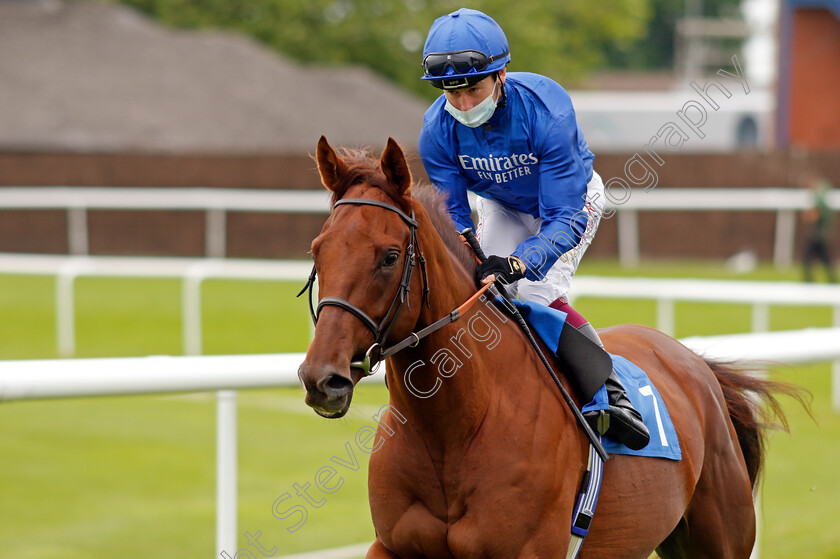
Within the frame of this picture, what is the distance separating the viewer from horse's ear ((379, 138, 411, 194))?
9.46 feet

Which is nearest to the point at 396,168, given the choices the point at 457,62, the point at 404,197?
the point at 404,197

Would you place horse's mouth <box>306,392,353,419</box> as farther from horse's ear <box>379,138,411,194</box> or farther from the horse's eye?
horse's ear <box>379,138,411,194</box>

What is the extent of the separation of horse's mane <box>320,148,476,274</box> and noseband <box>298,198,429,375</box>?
0.06 meters

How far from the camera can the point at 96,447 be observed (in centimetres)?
743

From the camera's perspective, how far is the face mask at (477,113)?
3332mm

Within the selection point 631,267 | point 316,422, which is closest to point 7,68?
point 631,267

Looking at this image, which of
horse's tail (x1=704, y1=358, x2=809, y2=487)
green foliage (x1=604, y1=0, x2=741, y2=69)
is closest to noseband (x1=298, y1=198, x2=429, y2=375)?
horse's tail (x1=704, y1=358, x2=809, y2=487)

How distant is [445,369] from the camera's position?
306cm

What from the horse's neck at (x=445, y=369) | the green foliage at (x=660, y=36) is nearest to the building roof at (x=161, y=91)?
the horse's neck at (x=445, y=369)

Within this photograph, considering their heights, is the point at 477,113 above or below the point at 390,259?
above

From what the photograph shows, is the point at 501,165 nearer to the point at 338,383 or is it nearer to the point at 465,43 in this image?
the point at 465,43

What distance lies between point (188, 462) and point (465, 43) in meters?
4.60

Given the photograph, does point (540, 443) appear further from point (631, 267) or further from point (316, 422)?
point (631, 267)

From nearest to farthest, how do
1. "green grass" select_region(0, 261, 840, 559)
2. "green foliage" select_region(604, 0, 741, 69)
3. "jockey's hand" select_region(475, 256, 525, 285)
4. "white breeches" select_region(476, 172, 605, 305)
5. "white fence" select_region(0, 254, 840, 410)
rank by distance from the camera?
"jockey's hand" select_region(475, 256, 525, 285)
"white breeches" select_region(476, 172, 605, 305)
"green grass" select_region(0, 261, 840, 559)
"white fence" select_region(0, 254, 840, 410)
"green foliage" select_region(604, 0, 741, 69)
